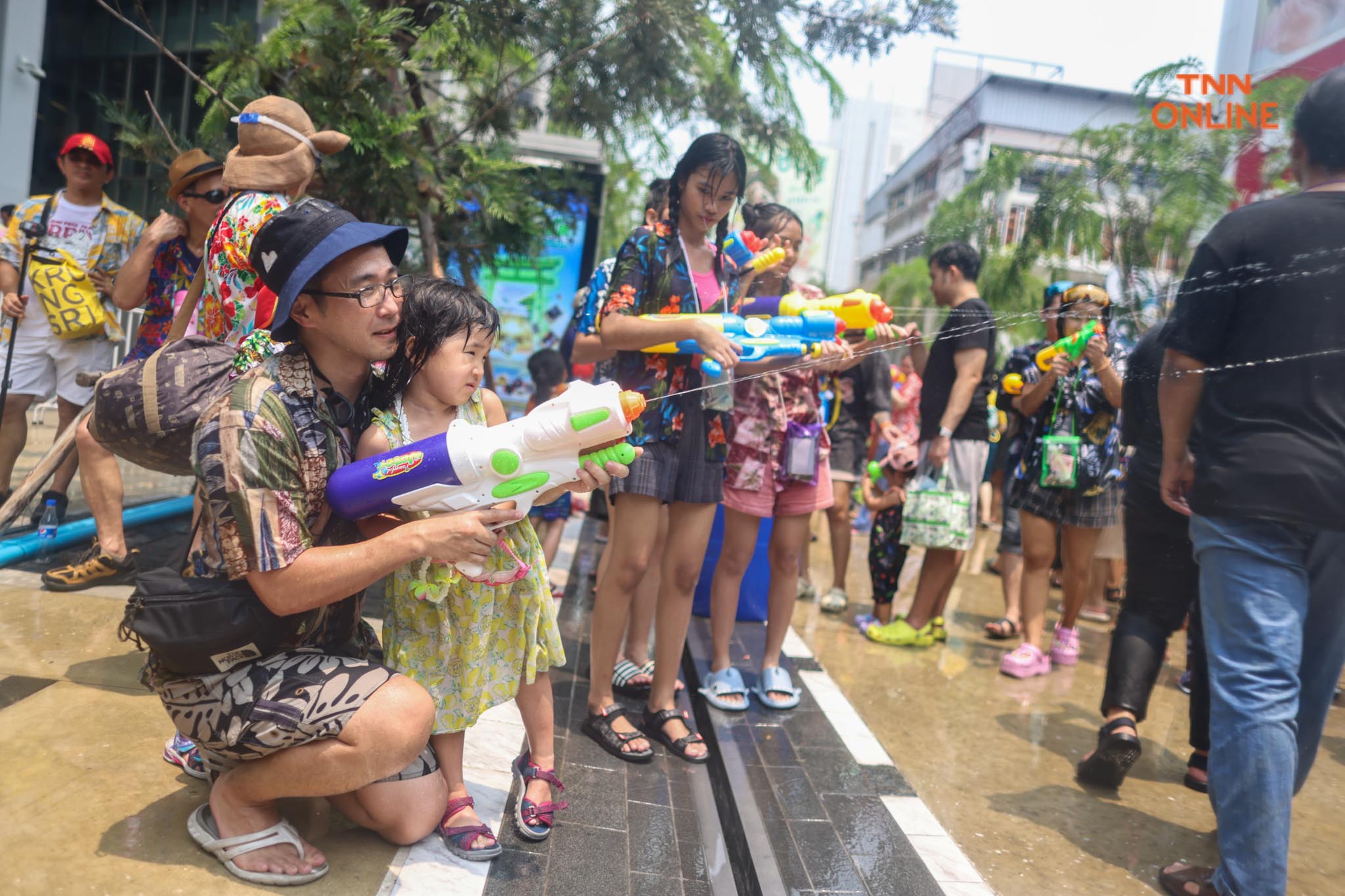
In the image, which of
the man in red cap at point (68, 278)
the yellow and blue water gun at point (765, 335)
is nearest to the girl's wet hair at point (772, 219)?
the yellow and blue water gun at point (765, 335)

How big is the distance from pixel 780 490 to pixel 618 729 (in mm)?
1289

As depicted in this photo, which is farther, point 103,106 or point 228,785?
point 103,106

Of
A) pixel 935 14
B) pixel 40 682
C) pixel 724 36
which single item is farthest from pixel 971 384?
pixel 40 682

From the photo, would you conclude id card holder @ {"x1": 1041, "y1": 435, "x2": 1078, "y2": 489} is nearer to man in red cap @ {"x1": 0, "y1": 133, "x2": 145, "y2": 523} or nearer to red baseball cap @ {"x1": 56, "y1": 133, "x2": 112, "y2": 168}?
man in red cap @ {"x1": 0, "y1": 133, "x2": 145, "y2": 523}

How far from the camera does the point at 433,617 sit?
243 centimetres

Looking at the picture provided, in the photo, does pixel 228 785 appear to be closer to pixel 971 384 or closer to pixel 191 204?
pixel 191 204

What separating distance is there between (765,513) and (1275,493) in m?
1.95

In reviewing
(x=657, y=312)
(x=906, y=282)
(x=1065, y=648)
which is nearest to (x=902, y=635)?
(x=1065, y=648)

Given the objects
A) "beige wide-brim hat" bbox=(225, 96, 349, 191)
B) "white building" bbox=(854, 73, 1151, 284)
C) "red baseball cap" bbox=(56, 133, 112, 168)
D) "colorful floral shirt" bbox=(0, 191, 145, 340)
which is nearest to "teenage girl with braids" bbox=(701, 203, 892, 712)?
"white building" bbox=(854, 73, 1151, 284)

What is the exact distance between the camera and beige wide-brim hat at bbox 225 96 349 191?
3.22m

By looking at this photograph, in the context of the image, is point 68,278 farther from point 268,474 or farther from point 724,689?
point 724,689

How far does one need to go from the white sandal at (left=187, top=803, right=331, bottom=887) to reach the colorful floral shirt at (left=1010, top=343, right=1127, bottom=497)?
12.7 ft

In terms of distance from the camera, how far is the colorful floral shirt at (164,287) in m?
4.13

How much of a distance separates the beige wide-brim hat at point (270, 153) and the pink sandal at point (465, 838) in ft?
7.14
